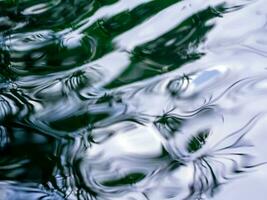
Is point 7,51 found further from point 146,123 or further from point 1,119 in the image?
point 146,123

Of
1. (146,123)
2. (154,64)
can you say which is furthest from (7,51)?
(146,123)

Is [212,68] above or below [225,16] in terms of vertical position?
below

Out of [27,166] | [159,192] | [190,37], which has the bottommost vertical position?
[159,192]

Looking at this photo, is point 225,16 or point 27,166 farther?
point 225,16

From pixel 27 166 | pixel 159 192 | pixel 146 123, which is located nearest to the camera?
pixel 159 192

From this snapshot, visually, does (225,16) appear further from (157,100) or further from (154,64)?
(157,100)

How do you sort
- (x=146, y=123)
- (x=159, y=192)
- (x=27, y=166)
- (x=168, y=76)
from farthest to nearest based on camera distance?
1. (x=168, y=76)
2. (x=146, y=123)
3. (x=27, y=166)
4. (x=159, y=192)

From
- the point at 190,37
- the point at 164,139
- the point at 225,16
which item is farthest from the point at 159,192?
the point at 225,16
